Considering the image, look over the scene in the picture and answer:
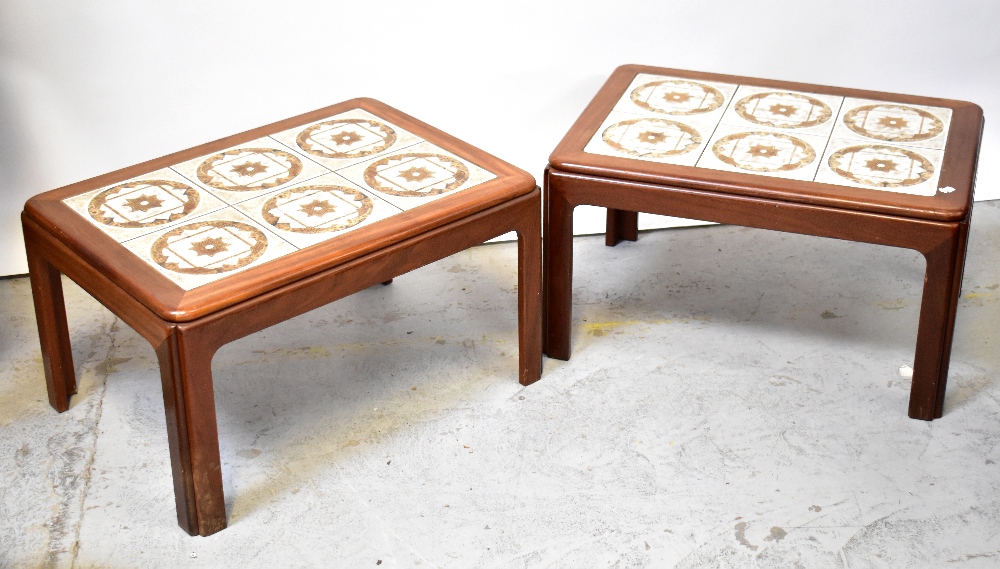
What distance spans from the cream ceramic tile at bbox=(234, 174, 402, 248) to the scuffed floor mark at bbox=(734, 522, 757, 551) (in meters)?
0.76

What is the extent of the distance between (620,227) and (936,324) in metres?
0.92

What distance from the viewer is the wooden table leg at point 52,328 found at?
2.14m

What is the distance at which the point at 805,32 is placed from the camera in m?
2.93

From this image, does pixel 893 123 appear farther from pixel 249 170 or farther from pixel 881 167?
pixel 249 170

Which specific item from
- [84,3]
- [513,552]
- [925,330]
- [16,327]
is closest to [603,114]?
[925,330]

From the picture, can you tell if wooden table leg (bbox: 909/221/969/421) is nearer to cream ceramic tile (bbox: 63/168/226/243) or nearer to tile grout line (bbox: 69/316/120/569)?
cream ceramic tile (bbox: 63/168/226/243)

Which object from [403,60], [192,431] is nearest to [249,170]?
[192,431]

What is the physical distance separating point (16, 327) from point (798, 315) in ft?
5.37

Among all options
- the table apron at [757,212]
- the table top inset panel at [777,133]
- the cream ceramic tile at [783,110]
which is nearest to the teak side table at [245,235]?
the table apron at [757,212]

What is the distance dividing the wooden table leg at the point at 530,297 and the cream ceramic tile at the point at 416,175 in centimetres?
13

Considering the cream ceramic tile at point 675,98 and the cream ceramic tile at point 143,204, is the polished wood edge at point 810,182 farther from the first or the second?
the cream ceramic tile at point 143,204

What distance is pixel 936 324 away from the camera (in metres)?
2.17

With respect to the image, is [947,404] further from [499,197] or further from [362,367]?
[362,367]

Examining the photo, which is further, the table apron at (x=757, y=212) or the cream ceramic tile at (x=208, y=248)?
the table apron at (x=757, y=212)
